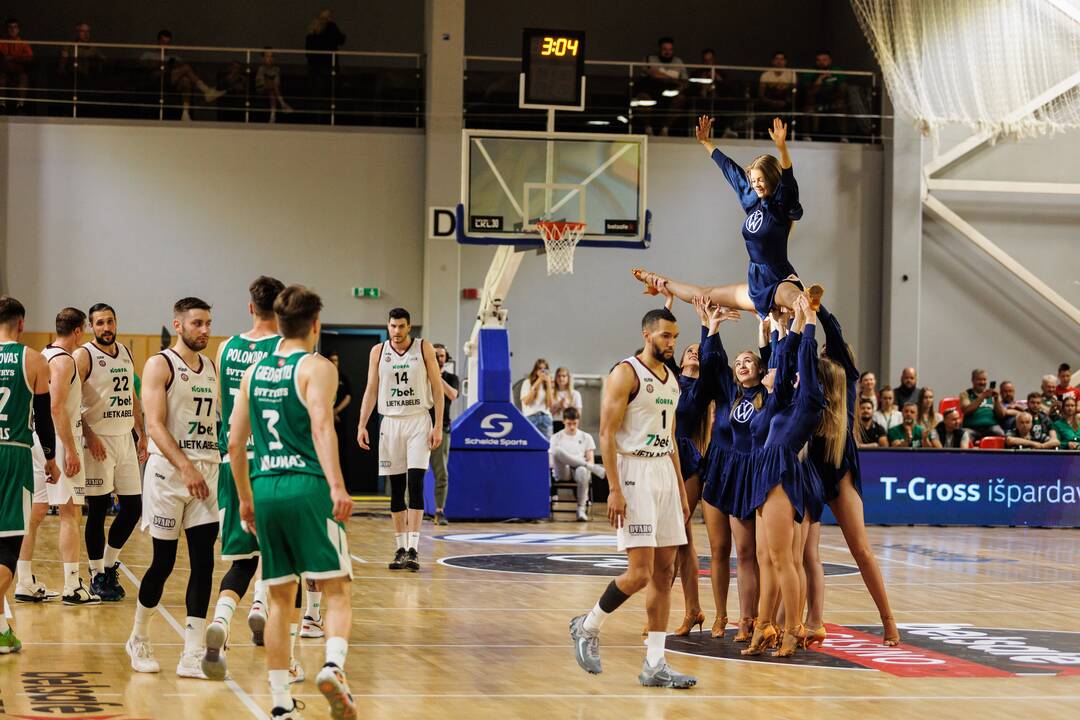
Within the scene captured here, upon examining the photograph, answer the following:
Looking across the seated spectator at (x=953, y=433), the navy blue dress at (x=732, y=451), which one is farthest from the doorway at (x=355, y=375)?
the navy blue dress at (x=732, y=451)

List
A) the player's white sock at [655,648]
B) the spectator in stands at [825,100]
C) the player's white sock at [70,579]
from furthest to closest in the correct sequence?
the spectator in stands at [825,100]
the player's white sock at [70,579]
the player's white sock at [655,648]

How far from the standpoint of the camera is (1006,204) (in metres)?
22.2

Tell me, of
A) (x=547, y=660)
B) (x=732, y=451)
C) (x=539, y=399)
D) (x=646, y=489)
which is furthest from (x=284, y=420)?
(x=539, y=399)

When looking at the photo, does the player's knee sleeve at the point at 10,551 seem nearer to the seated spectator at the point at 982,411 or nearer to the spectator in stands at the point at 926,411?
the spectator in stands at the point at 926,411

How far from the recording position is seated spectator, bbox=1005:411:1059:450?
58.9 ft

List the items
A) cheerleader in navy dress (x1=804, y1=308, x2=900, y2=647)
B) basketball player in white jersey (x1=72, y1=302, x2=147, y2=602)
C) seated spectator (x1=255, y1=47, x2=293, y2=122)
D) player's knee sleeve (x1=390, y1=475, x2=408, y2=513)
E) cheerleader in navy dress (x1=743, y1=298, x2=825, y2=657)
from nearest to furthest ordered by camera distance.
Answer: cheerleader in navy dress (x1=743, y1=298, x2=825, y2=657), cheerleader in navy dress (x1=804, y1=308, x2=900, y2=647), basketball player in white jersey (x1=72, y1=302, x2=147, y2=602), player's knee sleeve (x1=390, y1=475, x2=408, y2=513), seated spectator (x1=255, y1=47, x2=293, y2=122)

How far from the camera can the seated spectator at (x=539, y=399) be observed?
17766 millimetres

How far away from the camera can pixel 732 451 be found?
26.8 ft

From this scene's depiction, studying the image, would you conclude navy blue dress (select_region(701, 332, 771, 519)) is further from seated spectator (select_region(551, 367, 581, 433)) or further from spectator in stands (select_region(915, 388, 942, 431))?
spectator in stands (select_region(915, 388, 942, 431))

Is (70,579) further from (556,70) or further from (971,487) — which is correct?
(971,487)

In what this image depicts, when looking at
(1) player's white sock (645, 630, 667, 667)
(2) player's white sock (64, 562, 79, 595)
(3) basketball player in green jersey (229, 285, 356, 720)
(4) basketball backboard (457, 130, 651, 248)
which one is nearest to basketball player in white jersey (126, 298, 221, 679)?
(3) basketball player in green jersey (229, 285, 356, 720)

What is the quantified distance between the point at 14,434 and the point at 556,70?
965cm

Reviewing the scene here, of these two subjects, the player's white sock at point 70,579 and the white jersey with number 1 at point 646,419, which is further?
the player's white sock at point 70,579

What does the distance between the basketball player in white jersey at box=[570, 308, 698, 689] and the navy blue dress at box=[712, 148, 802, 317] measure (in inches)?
87.7
